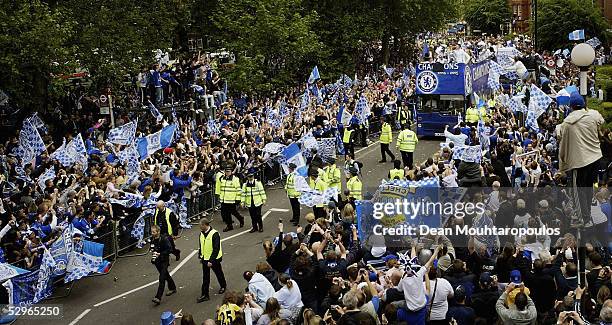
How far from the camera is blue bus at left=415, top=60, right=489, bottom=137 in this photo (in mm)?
32094

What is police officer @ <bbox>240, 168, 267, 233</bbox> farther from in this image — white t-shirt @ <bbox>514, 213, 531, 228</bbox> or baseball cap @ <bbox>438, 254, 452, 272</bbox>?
baseball cap @ <bbox>438, 254, 452, 272</bbox>

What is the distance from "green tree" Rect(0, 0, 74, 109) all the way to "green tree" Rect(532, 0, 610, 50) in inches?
1400

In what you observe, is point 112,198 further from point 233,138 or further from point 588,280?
point 588,280

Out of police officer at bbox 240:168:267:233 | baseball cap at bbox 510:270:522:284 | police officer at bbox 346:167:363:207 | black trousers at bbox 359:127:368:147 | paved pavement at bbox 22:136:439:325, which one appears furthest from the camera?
black trousers at bbox 359:127:368:147

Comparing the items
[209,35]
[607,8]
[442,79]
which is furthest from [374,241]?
[607,8]

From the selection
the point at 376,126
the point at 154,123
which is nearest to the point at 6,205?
the point at 154,123

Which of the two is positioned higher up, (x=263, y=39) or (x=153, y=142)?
(x=263, y=39)

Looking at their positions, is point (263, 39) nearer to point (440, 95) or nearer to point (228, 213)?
point (440, 95)

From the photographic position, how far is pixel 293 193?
20250mm

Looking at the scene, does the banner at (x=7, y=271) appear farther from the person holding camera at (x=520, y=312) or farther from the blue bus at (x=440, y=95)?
the blue bus at (x=440, y=95)

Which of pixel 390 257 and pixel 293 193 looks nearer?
pixel 390 257

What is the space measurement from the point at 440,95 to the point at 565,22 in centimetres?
2325

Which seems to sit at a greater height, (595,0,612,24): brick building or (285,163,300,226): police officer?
(595,0,612,24): brick building

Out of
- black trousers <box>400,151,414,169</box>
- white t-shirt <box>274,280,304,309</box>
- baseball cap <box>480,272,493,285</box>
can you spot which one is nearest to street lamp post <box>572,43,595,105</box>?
baseball cap <box>480,272,493,285</box>
